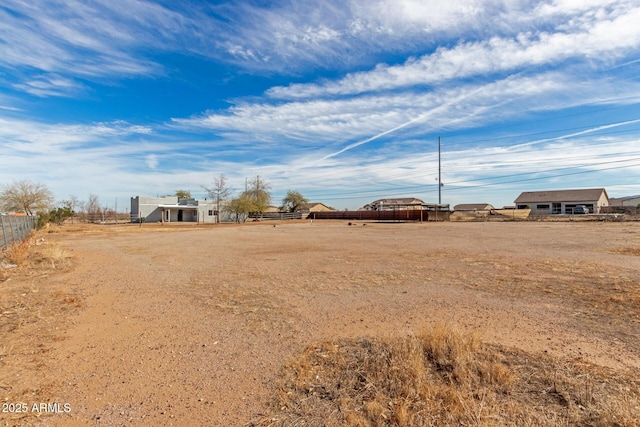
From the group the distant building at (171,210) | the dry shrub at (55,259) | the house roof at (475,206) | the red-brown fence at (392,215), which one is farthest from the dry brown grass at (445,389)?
the house roof at (475,206)

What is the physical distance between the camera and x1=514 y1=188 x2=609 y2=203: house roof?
69.4 m

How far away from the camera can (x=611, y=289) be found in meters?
6.93

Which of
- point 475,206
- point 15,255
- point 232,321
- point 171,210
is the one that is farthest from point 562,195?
point 15,255

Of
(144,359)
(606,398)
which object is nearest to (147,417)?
(144,359)

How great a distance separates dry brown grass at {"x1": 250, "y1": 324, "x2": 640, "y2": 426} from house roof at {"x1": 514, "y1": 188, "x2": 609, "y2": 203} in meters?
82.8

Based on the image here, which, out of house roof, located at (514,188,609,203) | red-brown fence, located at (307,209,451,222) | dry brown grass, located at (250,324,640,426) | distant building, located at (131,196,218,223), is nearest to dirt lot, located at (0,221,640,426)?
dry brown grass, located at (250,324,640,426)

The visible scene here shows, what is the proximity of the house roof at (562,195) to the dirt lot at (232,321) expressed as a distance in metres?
73.7

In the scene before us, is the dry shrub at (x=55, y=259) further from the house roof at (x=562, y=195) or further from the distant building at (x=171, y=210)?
the house roof at (x=562, y=195)

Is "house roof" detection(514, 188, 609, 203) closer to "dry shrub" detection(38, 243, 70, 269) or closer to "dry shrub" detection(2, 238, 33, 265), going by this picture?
"dry shrub" detection(38, 243, 70, 269)

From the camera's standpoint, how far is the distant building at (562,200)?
2680 inches

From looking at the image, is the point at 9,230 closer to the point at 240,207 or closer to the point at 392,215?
the point at 240,207

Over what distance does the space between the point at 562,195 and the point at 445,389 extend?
85885mm

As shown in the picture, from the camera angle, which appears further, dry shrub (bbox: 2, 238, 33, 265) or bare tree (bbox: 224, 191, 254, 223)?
bare tree (bbox: 224, 191, 254, 223)

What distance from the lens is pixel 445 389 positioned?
310cm
